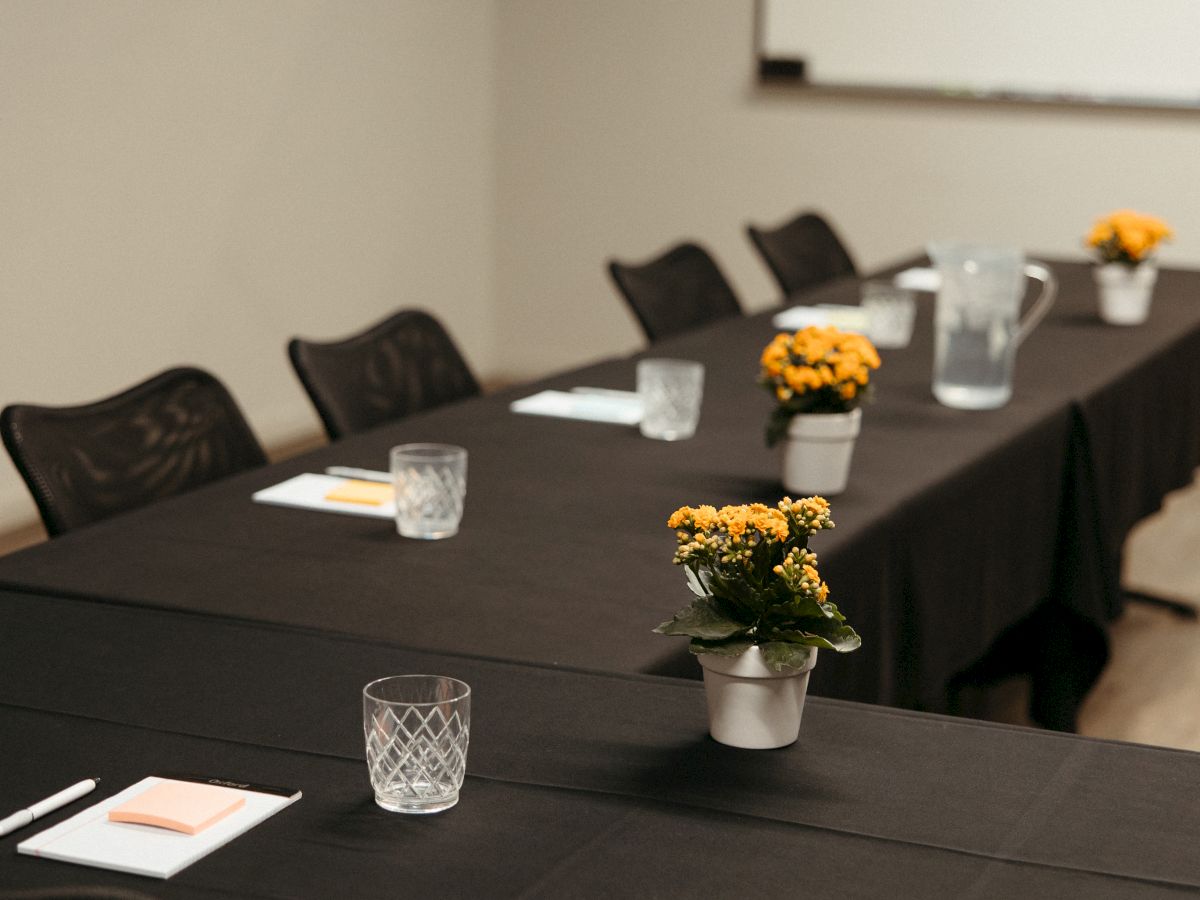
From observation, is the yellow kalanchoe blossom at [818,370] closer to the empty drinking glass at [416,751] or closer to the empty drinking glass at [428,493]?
the empty drinking glass at [428,493]

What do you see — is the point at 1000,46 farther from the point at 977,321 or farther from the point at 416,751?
the point at 416,751

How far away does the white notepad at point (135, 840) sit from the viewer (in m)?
1.28

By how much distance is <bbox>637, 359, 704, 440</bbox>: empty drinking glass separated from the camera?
2828 mm

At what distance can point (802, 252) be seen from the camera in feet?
16.9

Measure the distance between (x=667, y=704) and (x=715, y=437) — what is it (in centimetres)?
128

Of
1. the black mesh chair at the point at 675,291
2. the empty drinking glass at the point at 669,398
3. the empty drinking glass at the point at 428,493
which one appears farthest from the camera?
the black mesh chair at the point at 675,291

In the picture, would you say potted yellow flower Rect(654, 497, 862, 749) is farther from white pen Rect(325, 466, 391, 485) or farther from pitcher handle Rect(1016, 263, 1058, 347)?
pitcher handle Rect(1016, 263, 1058, 347)

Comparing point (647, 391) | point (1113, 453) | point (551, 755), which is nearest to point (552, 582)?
point (551, 755)

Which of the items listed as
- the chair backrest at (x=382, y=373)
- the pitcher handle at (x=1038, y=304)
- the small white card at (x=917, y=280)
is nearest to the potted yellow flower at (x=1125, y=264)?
the pitcher handle at (x=1038, y=304)

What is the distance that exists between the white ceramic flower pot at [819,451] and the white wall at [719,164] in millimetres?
4476

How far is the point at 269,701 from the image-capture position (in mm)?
1629

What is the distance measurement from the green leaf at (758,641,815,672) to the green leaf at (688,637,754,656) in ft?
0.05

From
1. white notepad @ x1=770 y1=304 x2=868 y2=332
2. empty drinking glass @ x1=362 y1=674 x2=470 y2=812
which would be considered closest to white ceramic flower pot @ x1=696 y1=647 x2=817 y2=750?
empty drinking glass @ x1=362 y1=674 x2=470 y2=812

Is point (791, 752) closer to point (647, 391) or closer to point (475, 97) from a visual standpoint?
point (647, 391)
